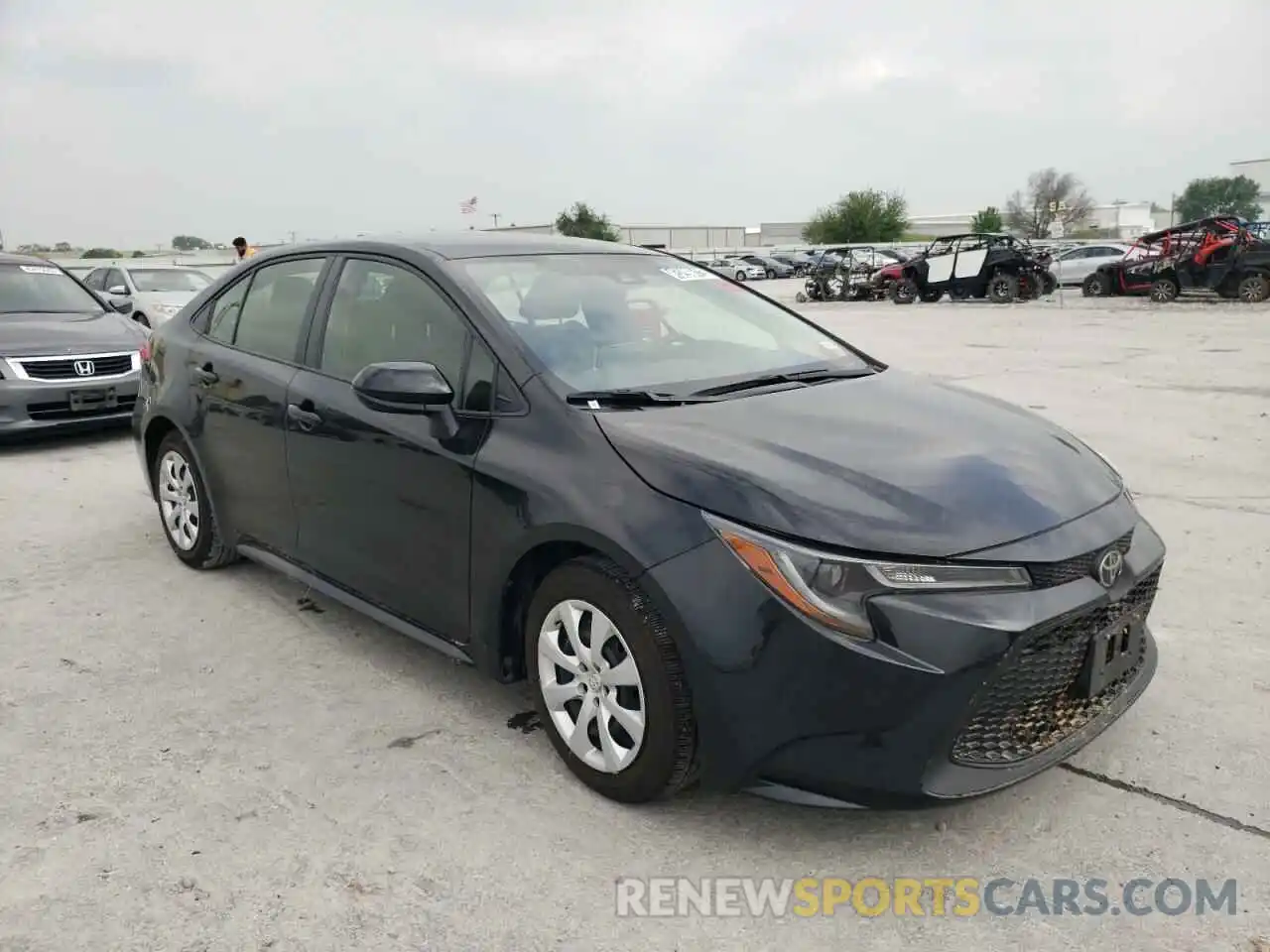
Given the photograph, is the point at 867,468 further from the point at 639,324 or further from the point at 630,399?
the point at 639,324

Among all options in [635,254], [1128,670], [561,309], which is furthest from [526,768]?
[635,254]

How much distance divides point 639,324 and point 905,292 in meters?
23.9

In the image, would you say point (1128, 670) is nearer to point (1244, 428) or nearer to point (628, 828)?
point (628, 828)

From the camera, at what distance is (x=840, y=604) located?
2307 millimetres

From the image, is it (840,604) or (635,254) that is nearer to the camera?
(840,604)

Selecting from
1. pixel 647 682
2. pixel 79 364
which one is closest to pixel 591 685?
pixel 647 682

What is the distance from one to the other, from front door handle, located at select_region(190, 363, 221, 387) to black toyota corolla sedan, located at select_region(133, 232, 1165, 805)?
321 millimetres

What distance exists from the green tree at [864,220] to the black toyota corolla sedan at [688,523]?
78.7m

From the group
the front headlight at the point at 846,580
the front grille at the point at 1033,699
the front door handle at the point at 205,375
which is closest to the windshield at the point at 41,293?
the front door handle at the point at 205,375

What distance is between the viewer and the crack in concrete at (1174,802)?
262 centimetres

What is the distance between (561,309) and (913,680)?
5.79ft

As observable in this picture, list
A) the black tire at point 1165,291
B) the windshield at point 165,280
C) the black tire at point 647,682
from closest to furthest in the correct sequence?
1. the black tire at point 647,682
2. the windshield at point 165,280
3. the black tire at point 1165,291

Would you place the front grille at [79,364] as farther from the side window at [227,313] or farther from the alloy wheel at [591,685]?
the alloy wheel at [591,685]

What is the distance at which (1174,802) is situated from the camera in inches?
108
